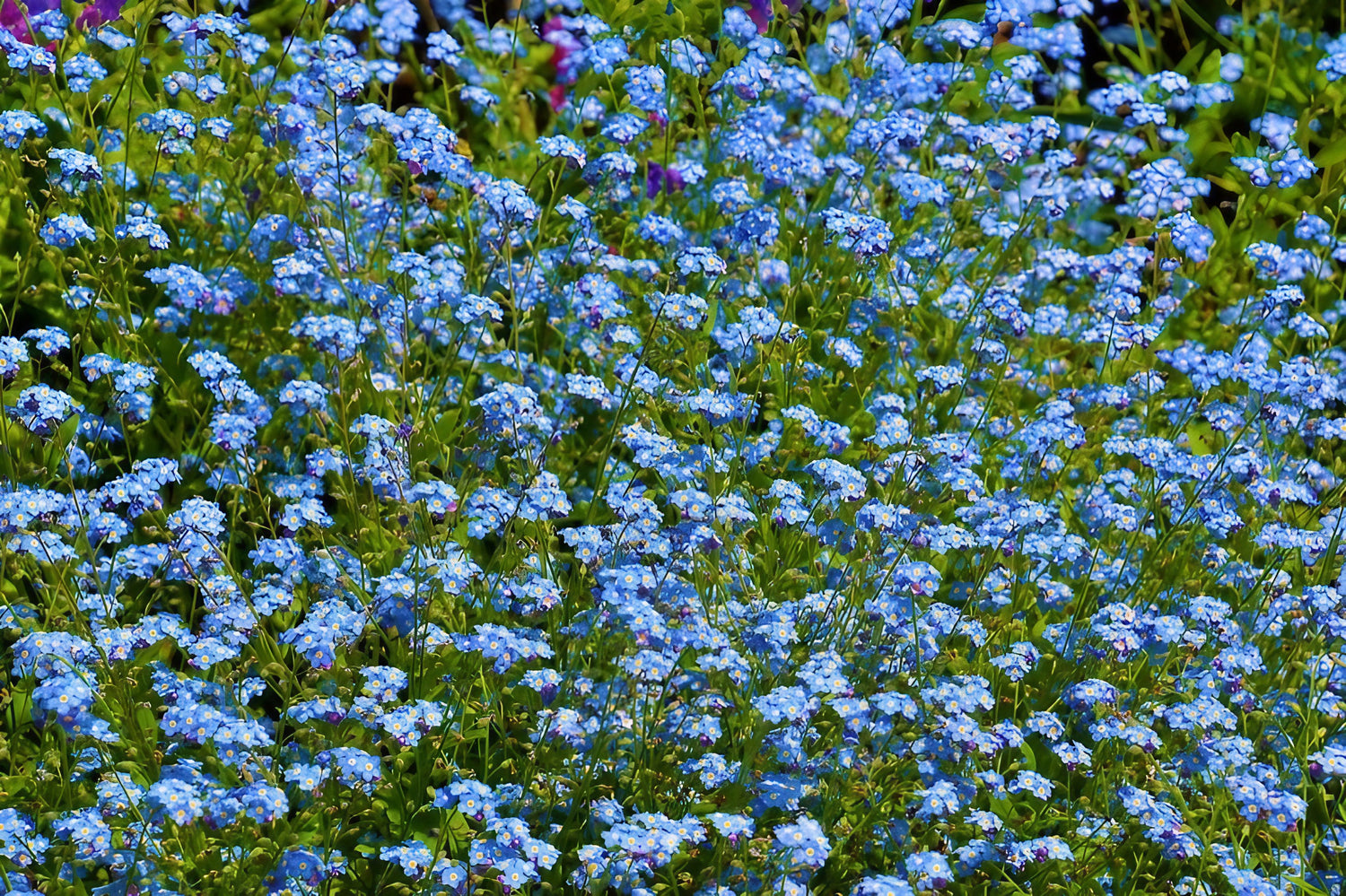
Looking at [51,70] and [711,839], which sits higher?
[51,70]

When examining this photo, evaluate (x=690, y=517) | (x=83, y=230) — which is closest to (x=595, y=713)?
(x=690, y=517)

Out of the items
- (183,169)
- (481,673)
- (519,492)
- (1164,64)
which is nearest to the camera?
(481,673)

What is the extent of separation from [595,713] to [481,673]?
0.27 metres

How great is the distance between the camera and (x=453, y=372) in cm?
423

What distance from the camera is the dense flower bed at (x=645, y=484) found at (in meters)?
2.98

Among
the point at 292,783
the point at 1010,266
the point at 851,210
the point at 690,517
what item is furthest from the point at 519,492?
the point at 1010,266

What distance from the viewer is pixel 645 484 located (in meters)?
3.95

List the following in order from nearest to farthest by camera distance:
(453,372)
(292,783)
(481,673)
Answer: (292,783)
(481,673)
(453,372)

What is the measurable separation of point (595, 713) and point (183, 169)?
2389 millimetres

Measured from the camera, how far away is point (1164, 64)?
6.47 m

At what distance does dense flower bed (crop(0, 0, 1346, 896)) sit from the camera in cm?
298

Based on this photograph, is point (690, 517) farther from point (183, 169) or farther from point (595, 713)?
point (183, 169)

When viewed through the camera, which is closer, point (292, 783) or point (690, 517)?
point (292, 783)

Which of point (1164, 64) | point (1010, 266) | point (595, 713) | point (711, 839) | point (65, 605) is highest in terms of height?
point (1164, 64)
